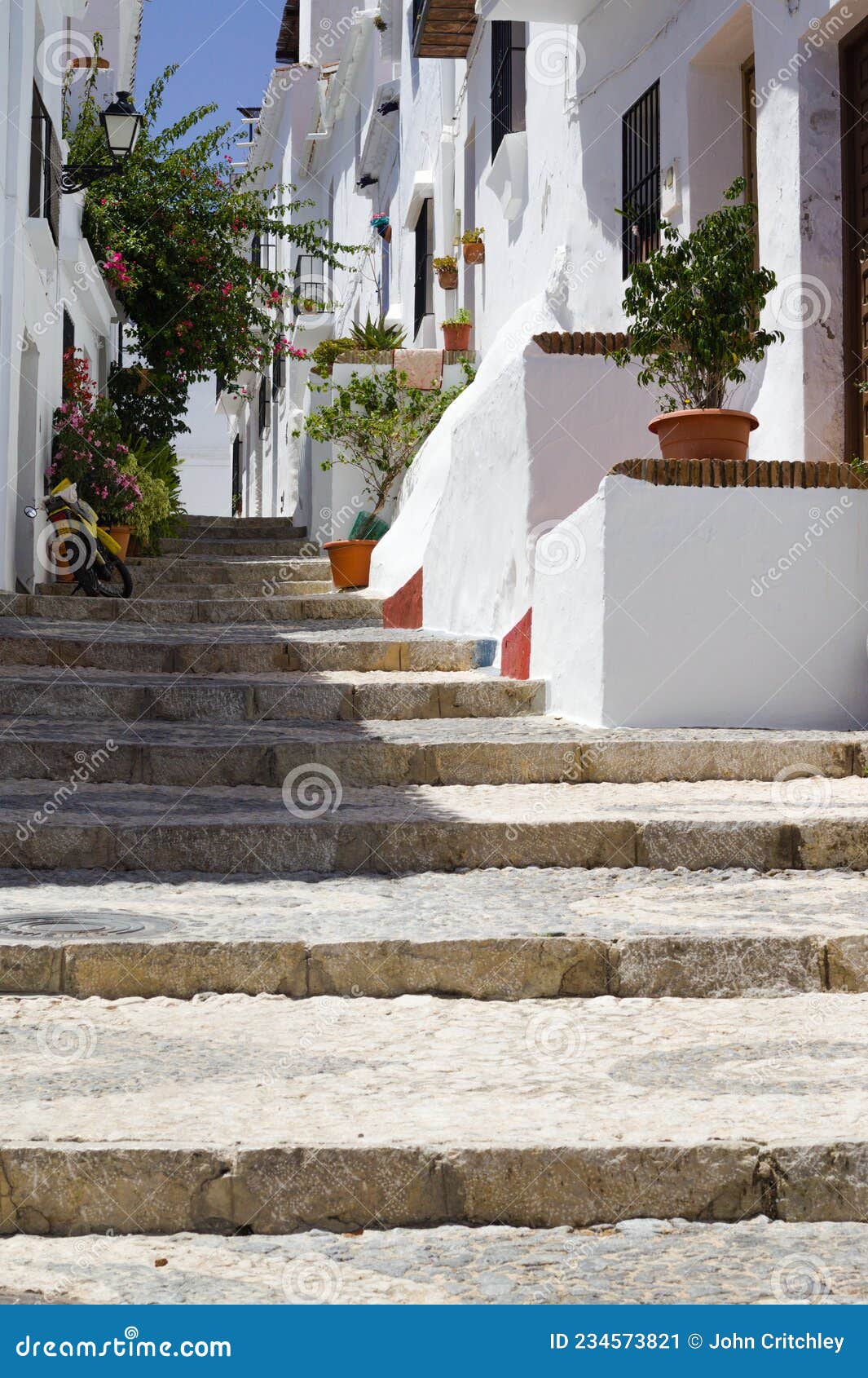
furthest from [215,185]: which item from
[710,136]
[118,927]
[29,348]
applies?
[118,927]

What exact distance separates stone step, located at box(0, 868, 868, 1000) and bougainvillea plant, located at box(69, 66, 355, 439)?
1342 cm

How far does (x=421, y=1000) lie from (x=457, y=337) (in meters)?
11.3

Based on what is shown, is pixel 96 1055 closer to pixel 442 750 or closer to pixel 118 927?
pixel 118 927

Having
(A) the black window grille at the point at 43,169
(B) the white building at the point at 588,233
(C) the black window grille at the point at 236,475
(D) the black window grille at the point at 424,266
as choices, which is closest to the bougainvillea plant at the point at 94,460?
(A) the black window grille at the point at 43,169

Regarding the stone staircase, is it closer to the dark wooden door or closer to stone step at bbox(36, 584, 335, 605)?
the dark wooden door

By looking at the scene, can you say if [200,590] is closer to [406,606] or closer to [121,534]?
[406,606]

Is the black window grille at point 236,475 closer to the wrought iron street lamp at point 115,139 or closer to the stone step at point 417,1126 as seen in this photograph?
the wrought iron street lamp at point 115,139

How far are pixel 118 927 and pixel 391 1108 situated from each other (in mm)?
1265

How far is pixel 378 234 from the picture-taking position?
2094 cm

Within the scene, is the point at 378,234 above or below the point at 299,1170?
above

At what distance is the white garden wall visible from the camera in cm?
630

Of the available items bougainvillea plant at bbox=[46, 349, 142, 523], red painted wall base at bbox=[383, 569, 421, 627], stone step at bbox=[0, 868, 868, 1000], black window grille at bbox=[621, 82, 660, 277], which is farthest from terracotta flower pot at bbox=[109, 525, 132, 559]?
stone step at bbox=[0, 868, 868, 1000]

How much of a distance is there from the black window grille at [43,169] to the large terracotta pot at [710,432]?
681 centimetres

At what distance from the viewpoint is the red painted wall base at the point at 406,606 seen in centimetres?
1027
